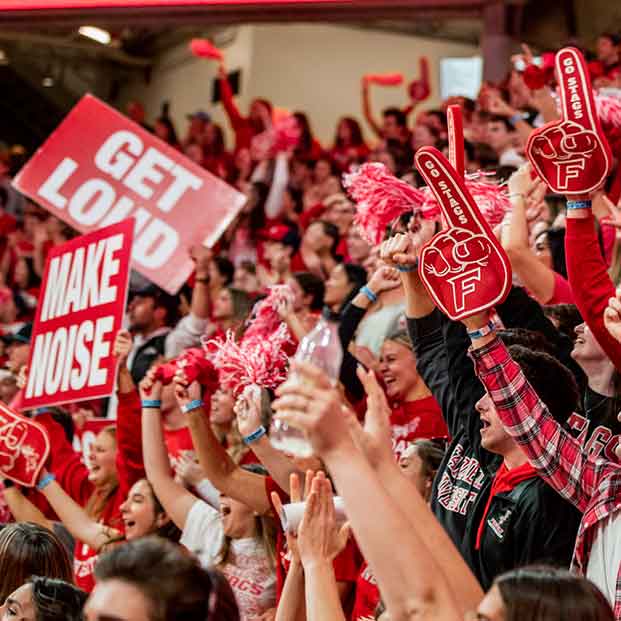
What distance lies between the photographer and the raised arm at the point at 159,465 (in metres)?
4.20

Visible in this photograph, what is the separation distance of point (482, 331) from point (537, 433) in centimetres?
23

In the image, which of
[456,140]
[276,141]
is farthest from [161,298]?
[456,140]

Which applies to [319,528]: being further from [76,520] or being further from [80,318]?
[80,318]

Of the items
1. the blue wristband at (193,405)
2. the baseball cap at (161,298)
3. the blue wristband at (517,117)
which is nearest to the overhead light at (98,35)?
the baseball cap at (161,298)

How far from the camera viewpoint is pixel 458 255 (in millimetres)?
2785

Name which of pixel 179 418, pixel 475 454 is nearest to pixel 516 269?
pixel 475 454

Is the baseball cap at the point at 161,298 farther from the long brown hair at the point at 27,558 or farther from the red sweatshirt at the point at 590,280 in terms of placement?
the red sweatshirt at the point at 590,280

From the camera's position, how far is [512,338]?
3297 mm

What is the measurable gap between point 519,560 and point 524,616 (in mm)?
860

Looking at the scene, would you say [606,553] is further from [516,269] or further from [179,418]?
[179,418]

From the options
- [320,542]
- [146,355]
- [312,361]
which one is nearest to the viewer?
[312,361]

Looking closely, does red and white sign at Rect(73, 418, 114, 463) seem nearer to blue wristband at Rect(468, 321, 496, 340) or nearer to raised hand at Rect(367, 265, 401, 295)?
raised hand at Rect(367, 265, 401, 295)

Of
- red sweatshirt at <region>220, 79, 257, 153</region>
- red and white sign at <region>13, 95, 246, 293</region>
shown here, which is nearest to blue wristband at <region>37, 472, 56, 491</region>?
red and white sign at <region>13, 95, 246, 293</region>

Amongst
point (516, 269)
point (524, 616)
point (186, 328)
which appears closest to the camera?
point (524, 616)
